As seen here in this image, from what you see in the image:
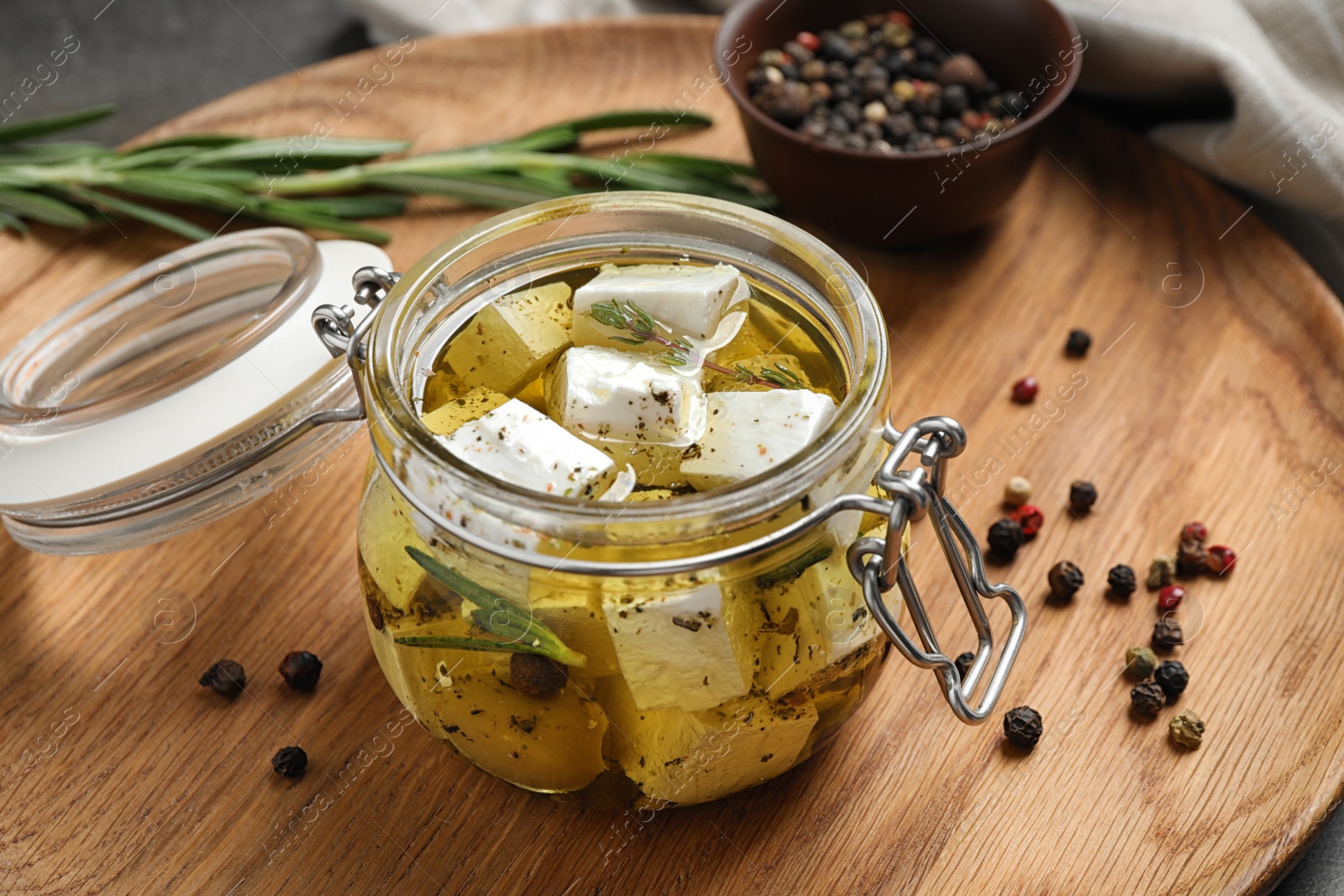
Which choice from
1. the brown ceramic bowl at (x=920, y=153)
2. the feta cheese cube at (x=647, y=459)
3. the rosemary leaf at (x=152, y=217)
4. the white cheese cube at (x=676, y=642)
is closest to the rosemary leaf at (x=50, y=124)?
the rosemary leaf at (x=152, y=217)

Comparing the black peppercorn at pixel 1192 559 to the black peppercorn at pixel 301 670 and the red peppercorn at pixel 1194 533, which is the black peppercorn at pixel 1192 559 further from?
the black peppercorn at pixel 301 670

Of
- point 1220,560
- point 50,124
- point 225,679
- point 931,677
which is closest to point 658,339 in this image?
point 931,677

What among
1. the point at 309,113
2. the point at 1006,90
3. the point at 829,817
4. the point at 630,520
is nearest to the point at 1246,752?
the point at 829,817

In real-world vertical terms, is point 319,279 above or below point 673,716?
above

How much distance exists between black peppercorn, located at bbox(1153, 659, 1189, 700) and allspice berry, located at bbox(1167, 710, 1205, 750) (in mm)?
35

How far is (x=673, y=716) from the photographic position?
938mm

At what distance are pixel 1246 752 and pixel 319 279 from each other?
112cm

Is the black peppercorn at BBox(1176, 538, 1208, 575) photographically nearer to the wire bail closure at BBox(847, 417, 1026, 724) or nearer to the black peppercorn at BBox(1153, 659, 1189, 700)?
the black peppercorn at BBox(1153, 659, 1189, 700)

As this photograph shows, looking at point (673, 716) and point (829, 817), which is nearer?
point (673, 716)

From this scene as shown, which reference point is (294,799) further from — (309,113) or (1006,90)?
(1006,90)

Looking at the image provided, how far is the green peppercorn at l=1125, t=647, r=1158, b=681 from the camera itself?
122 centimetres

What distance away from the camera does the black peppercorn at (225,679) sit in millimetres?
1238

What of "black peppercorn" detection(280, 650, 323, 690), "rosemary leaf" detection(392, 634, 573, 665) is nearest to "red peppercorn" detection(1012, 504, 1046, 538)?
"rosemary leaf" detection(392, 634, 573, 665)

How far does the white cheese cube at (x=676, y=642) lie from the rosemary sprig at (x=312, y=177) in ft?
3.29
